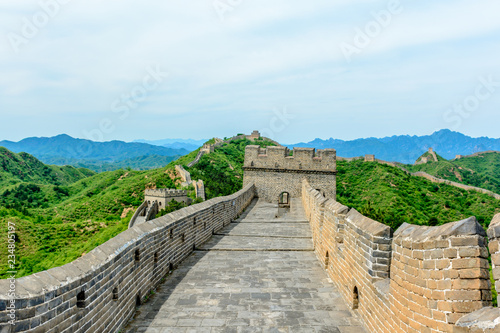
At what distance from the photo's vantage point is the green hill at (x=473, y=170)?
75812 millimetres

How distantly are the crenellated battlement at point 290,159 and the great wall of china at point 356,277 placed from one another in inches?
642

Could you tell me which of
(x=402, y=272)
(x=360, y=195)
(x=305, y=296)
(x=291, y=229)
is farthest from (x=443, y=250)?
(x=360, y=195)

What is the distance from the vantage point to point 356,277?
15.8ft

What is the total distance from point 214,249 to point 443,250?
649 cm

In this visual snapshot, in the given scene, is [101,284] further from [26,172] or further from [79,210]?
[26,172]

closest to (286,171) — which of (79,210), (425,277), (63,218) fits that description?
(425,277)

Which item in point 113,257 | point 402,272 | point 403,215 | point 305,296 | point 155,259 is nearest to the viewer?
point 402,272

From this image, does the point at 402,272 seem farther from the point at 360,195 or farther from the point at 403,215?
the point at 360,195

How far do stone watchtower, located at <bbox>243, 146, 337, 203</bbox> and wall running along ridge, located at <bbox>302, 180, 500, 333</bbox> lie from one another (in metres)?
18.6

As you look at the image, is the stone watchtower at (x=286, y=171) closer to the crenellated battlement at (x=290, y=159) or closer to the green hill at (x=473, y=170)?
the crenellated battlement at (x=290, y=159)

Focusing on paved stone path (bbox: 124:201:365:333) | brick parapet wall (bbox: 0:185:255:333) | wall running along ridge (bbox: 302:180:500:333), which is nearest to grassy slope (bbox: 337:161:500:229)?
paved stone path (bbox: 124:201:365:333)

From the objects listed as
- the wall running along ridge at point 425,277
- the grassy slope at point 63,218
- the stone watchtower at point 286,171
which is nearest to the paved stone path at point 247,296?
the wall running along ridge at point 425,277

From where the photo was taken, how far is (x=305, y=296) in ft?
18.2

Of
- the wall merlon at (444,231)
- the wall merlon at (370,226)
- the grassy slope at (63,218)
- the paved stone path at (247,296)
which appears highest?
the wall merlon at (444,231)
